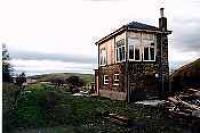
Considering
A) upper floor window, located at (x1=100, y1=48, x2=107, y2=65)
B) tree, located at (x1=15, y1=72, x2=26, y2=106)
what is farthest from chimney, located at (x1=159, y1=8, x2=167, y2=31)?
tree, located at (x1=15, y1=72, x2=26, y2=106)

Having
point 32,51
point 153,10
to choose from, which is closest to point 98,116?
point 32,51

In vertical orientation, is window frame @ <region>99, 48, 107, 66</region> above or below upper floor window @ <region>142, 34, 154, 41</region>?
below

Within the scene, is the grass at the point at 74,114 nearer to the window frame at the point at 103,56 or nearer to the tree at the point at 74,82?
the tree at the point at 74,82

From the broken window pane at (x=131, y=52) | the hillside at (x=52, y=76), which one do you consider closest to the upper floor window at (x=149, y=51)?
the broken window pane at (x=131, y=52)

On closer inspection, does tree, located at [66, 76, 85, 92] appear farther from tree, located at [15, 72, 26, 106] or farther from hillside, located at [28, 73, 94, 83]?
tree, located at [15, 72, 26, 106]

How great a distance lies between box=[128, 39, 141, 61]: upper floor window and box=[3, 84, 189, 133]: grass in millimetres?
973

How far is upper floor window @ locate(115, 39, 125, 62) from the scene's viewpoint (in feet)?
18.8

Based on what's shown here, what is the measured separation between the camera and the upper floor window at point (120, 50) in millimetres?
5734

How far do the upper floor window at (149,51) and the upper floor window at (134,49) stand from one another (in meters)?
0.13

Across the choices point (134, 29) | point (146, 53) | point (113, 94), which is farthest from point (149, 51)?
point (113, 94)

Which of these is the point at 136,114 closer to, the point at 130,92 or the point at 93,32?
the point at 130,92

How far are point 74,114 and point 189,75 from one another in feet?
5.80

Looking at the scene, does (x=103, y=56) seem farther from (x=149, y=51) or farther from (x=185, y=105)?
(x=185, y=105)

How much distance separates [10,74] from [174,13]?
2.49 metres
